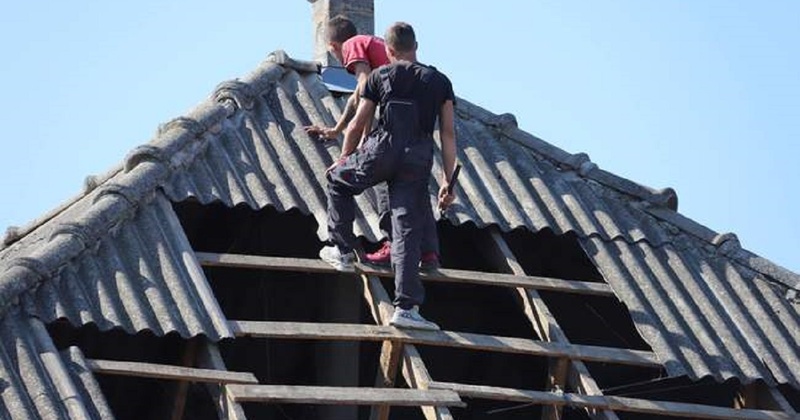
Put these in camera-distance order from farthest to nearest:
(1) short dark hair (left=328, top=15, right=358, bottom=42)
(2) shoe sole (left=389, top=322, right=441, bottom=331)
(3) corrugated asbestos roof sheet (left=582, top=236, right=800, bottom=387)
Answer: (1) short dark hair (left=328, top=15, right=358, bottom=42) → (3) corrugated asbestos roof sheet (left=582, top=236, right=800, bottom=387) → (2) shoe sole (left=389, top=322, right=441, bottom=331)

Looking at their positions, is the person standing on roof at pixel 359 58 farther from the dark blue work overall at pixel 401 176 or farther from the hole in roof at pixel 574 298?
the hole in roof at pixel 574 298

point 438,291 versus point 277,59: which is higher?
point 277,59

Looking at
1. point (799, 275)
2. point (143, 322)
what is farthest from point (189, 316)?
point (799, 275)

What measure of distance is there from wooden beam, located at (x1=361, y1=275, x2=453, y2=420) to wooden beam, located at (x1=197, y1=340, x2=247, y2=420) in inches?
38.6

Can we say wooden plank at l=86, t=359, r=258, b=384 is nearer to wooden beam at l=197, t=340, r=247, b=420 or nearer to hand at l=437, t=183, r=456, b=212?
wooden beam at l=197, t=340, r=247, b=420

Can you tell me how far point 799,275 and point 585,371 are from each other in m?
2.07

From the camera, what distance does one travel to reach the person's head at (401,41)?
43.3 feet

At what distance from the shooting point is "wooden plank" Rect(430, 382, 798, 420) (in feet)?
42.9

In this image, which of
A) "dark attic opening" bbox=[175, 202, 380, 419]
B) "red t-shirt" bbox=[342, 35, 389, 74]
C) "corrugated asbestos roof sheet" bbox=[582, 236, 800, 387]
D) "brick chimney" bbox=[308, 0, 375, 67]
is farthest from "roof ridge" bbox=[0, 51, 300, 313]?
"corrugated asbestos roof sheet" bbox=[582, 236, 800, 387]

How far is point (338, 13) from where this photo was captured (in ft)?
53.4

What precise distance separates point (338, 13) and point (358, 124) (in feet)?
10.2

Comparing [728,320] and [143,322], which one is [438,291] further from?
[143,322]

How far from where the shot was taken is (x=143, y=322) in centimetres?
1242

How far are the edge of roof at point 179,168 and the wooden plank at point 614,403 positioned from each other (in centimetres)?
123
